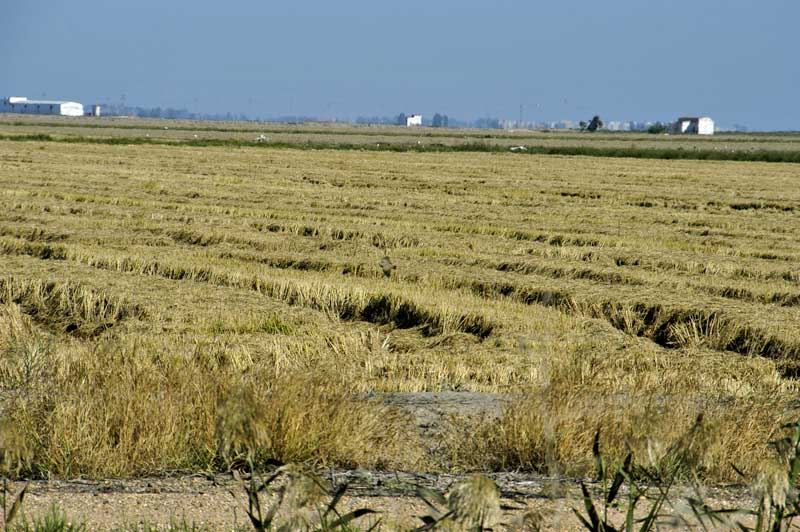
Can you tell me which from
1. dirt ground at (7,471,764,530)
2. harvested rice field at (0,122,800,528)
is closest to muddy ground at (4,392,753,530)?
dirt ground at (7,471,764,530)

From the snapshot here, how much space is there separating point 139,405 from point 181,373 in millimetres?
949

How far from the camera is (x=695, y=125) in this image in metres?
191

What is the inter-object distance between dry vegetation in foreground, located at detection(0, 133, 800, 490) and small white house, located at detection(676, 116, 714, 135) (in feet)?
535

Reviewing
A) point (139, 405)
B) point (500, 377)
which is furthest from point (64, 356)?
point (500, 377)

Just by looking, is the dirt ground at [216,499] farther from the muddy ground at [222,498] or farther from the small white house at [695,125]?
the small white house at [695,125]

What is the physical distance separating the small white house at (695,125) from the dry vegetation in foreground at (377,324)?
163151 mm

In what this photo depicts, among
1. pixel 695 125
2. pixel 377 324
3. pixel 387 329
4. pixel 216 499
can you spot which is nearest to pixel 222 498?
pixel 216 499

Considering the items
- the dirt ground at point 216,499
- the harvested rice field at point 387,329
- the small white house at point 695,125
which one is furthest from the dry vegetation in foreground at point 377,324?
the small white house at point 695,125

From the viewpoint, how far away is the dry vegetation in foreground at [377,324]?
7.03 meters

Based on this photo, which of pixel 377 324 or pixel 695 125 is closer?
pixel 377 324

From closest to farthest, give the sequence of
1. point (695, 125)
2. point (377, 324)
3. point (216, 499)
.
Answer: point (216, 499), point (377, 324), point (695, 125)

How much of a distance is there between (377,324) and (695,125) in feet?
611

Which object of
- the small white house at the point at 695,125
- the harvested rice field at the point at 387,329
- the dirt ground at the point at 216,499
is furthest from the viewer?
the small white house at the point at 695,125

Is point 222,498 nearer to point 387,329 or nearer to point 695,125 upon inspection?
point 387,329
